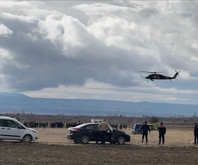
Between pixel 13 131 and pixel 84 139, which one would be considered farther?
pixel 84 139

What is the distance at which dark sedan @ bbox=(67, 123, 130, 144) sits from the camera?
30.1m

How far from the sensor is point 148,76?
5384 cm

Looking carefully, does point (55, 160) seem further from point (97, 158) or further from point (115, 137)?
point (115, 137)

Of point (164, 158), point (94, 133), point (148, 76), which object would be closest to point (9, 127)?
point (94, 133)

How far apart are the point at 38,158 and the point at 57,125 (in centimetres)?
6086

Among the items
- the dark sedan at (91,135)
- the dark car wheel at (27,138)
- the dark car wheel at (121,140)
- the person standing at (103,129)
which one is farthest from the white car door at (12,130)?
the dark car wheel at (121,140)

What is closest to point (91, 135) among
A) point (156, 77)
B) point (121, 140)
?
point (121, 140)

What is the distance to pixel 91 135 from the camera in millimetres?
30266

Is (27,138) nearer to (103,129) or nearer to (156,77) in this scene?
(103,129)

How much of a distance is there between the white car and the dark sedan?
8.82 ft

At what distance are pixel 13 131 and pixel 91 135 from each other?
4792mm

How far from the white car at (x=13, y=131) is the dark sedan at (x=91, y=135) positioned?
269 cm

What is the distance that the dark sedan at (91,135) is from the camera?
98.8 ft

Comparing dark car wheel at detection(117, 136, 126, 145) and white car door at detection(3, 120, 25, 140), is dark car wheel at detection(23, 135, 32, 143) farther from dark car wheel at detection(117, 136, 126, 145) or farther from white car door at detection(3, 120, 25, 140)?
dark car wheel at detection(117, 136, 126, 145)
